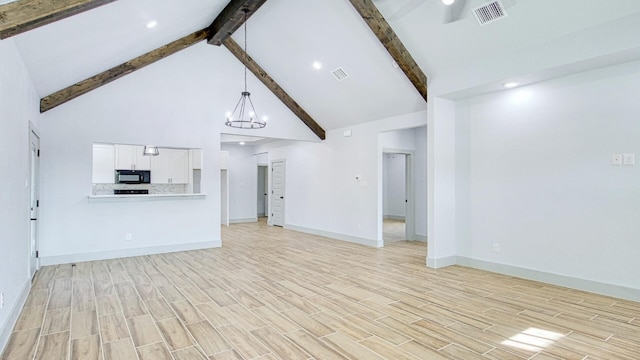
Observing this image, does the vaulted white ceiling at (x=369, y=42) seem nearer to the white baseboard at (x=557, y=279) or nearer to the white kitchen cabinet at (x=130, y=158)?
the white kitchen cabinet at (x=130, y=158)

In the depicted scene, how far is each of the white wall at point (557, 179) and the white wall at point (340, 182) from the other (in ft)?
4.50

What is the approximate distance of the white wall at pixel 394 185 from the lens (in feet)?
41.0

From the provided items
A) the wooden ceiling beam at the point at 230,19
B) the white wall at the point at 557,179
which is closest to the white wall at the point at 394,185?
the white wall at the point at 557,179

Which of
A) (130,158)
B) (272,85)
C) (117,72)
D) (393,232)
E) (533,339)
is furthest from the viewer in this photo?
(393,232)

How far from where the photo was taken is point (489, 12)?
396 cm

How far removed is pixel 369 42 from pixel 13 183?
4.74 metres

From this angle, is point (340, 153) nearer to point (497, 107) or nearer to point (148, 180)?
point (497, 107)

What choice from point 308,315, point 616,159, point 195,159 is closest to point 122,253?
point 195,159

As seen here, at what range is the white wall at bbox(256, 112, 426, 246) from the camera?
23.6 feet

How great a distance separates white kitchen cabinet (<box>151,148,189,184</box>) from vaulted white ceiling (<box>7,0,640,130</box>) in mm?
2091

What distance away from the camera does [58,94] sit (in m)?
5.35

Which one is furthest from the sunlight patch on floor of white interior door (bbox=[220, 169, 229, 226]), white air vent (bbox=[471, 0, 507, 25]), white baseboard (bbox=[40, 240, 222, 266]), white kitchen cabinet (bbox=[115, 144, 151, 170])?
white interior door (bbox=[220, 169, 229, 226])

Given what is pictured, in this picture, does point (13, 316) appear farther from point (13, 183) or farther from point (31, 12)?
point (31, 12)

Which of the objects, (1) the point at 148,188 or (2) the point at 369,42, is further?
(1) the point at 148,188
